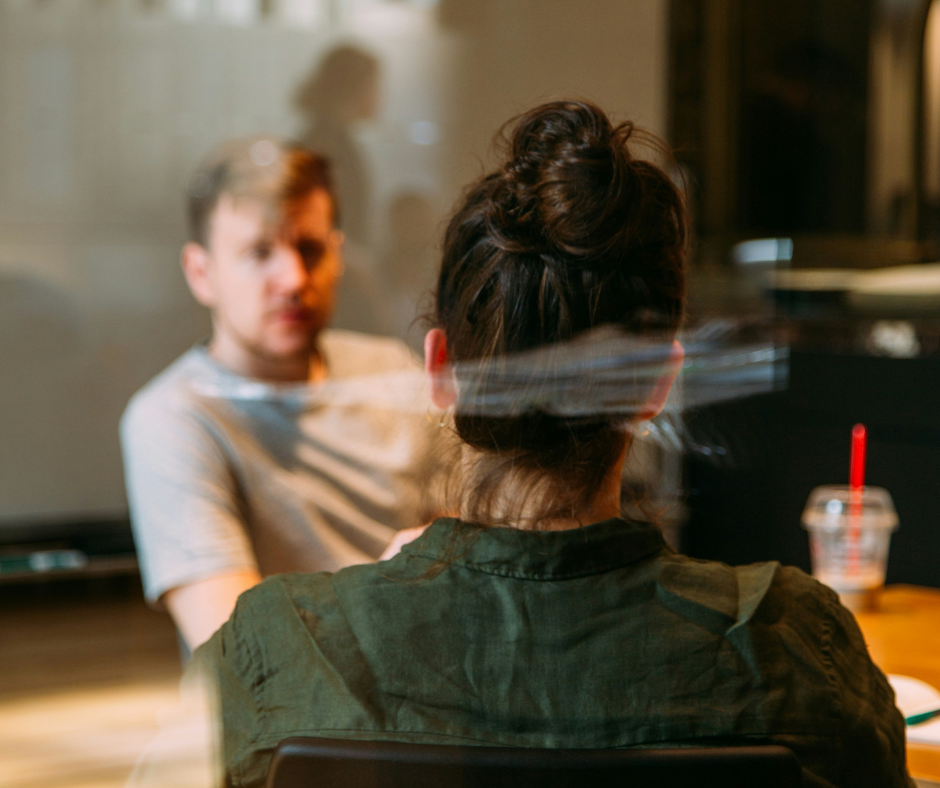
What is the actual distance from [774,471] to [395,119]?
0.92 metres

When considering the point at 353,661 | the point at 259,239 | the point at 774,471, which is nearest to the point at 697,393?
the point at 353,661

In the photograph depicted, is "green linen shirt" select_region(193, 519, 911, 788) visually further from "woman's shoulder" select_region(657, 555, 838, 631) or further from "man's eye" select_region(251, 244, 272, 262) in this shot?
"man's eye" select_region(251, 244, 272, 262)

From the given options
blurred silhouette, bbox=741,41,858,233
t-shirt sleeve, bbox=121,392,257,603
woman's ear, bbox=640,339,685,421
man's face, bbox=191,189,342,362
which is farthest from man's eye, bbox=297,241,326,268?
blurred silhouette, bbox=741,41,858,233

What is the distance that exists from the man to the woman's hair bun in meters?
0.22

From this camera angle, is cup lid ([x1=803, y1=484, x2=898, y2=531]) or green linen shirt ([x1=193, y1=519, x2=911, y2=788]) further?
cup lid ([x1=803, y1=484, x2=898, y2=531])

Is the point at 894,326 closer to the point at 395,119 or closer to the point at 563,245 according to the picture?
the point at 395,119

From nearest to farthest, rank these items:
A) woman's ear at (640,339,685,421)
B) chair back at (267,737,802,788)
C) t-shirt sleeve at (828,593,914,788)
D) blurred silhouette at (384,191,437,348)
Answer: chair back at (267,737,802,788), t-shirt sleeve at (828,593,914,788), woman's ear at (640,339,685,421), blurred silhouette at (384,191,437,348)

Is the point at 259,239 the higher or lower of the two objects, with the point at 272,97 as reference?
lower

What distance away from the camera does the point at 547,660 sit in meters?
0.50

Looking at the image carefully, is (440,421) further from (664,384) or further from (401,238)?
(401,238)

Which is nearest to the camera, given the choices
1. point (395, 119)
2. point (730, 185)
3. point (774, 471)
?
point (395, 119)

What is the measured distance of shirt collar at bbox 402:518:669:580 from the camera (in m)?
0.52

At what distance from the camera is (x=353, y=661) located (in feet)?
1.64

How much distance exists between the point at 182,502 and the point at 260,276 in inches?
9.6
